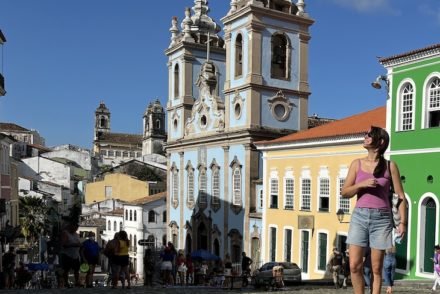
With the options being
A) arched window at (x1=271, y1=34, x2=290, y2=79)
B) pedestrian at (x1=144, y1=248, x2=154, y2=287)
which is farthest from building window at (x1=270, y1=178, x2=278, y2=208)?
pedestrian at (x1=144, y1=248, x2=154, y2=287)

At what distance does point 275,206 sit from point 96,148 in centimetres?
10866

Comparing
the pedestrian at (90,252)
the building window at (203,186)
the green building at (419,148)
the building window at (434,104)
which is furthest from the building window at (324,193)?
the pedestrian at (90,252)

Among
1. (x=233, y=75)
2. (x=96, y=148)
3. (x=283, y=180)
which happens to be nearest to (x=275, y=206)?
(x=283, y=180)

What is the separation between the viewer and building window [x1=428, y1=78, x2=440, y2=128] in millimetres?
18984

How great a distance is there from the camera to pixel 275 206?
2891 centimetres

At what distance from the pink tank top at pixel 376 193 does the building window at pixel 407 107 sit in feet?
50.6

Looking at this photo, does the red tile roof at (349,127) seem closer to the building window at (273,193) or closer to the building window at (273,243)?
the building window at (273,193)

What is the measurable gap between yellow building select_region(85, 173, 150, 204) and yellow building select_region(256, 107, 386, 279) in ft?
128

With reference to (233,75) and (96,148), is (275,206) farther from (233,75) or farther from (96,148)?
(96,148)

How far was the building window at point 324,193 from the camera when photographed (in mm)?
25266

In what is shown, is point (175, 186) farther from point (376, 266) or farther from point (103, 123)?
point (103, 123)

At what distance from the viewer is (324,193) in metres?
25.5

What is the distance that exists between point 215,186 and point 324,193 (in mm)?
11347

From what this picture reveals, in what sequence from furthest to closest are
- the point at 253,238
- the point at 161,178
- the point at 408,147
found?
the point at 161,178
the point at 253,238
the point at 408,147
